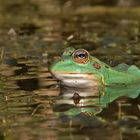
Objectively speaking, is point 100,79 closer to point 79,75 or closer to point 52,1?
point 79,75

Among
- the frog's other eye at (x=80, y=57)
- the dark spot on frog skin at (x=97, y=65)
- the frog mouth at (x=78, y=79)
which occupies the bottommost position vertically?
the frog mouth at (x=78, y=79)

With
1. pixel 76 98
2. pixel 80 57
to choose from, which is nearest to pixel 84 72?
pixel 80 57

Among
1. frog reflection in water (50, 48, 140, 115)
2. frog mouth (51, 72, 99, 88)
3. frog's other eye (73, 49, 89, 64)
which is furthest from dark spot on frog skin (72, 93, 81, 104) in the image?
frog's other eye (73, 49, 89, 64)

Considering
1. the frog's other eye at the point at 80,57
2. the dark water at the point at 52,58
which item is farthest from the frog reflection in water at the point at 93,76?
the dark water at the point at 52,58

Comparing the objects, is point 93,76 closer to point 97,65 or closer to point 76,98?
point 97,65

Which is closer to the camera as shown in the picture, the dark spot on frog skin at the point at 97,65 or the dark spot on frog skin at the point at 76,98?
the dark spot on frog skin at the point at 76,98

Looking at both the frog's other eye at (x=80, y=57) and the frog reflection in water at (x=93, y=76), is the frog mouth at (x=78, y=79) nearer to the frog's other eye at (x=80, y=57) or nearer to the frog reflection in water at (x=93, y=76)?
the frog reflection in water at (x=93, y=76)

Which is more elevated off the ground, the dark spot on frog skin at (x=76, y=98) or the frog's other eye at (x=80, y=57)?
the frog's other eye at (x=80, y=57)

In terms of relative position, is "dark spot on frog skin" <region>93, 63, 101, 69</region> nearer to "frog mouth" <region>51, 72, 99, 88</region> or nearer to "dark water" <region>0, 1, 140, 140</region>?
"frog mouth" <region>51, 72, 99, 88</region>
